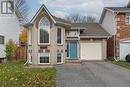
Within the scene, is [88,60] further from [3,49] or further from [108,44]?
[3,49]

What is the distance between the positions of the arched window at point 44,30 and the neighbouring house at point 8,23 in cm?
1024

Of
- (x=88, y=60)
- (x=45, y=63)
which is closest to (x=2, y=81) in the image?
(x=45, y=63)

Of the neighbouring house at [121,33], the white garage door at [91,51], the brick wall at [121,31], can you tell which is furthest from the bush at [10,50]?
the brick wall at [121,31]

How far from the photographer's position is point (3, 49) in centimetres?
4197

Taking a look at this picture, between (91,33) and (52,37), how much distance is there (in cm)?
983

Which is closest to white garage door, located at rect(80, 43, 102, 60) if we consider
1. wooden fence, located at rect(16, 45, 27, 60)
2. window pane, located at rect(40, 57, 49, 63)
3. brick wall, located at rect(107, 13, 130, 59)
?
brick wall, located at rect(107, 13, 130, 59)

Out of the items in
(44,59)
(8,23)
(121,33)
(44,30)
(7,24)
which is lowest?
(44,59)

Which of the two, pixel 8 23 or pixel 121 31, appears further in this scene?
pixel 8 23

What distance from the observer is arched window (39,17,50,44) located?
33.3m

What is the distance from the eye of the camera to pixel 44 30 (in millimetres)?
33406

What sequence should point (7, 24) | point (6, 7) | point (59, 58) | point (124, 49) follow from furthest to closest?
1. point (6, 7)
2. point (7, 24)
3. point (124, 49)
4. point (59, 58)

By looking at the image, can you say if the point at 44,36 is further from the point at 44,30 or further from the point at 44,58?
the point at 44,58

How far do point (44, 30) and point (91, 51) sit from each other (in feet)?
33.7

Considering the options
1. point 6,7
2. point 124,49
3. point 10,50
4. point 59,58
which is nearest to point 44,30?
point 59,58
